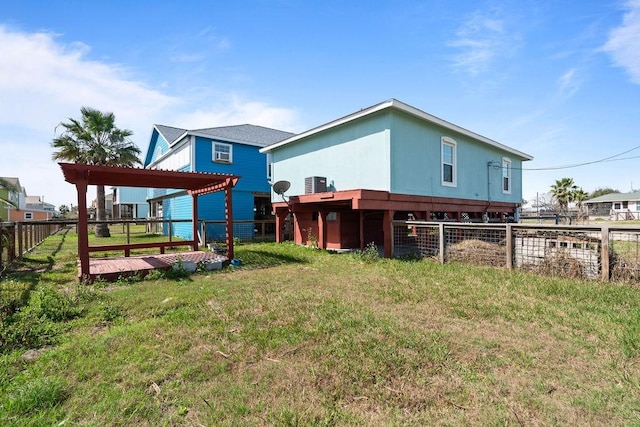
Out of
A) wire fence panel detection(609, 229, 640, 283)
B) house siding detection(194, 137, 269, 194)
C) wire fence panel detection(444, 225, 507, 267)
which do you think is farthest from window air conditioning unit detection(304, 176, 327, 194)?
wire fence panel detection(609, 229, 640, 283)

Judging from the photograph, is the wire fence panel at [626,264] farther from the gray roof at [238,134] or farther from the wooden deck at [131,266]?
the gray roof at [238,134]

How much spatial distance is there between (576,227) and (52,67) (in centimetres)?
1208

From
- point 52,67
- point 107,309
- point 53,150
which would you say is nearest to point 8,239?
point 52,67

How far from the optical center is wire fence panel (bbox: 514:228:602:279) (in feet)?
18.9

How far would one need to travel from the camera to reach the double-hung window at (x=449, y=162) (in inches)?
434

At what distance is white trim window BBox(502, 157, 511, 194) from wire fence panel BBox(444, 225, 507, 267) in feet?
28.0

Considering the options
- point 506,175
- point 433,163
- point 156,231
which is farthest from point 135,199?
point 506,175

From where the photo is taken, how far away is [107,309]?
4.36 metres

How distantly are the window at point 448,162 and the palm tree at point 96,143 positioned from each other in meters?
17.8

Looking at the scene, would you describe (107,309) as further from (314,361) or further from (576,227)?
(576,227)

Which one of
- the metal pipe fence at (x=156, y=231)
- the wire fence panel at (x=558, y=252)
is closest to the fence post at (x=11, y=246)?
the metal pipe fence at (x=156, y=231)

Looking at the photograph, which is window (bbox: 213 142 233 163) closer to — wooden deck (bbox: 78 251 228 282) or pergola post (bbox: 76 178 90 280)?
wooden deck (bbox: 78 251 228 282)

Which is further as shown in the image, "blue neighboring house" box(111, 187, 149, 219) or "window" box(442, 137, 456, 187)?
"blue neighboring house" box(111, 187, 149, 219)

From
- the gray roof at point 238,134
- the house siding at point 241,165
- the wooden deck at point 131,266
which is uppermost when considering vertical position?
the gray roof at point 238,134
